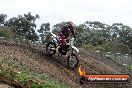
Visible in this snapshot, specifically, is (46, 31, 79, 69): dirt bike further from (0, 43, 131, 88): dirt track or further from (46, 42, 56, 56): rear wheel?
(0, 43, 131, 88): dirt track

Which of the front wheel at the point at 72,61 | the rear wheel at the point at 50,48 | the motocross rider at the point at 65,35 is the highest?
the motocross rider at the point at 65,35

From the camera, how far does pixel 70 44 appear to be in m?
21.0

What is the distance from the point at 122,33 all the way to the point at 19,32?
30191 mm

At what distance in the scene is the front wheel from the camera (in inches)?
845

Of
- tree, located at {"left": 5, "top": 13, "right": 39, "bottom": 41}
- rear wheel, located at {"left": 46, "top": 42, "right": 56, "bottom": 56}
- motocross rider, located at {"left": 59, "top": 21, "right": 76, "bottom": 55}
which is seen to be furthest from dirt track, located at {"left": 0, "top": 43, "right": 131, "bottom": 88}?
tree, located at {"left": 5, "top": 13, "right": 39, "bottom": 41}

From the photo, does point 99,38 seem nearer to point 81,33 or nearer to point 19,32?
point 81,33

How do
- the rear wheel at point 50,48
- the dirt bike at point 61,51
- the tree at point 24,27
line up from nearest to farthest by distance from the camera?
the dirt bike at point 61,51 < the rear wheel at point 50,48 < the tree at point 24,27

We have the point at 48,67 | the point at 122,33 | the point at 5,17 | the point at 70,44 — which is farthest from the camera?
the point at 122,33

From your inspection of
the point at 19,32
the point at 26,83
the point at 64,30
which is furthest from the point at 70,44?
the point at 19,32

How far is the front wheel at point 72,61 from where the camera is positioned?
845 inches

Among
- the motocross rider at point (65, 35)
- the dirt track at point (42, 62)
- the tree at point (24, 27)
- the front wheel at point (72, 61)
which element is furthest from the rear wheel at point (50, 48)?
the tree at point (24, 27)

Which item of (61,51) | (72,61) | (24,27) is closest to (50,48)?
(61,51)

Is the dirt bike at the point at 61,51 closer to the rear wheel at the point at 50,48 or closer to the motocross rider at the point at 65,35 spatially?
the rear wheel at the point at 50,48

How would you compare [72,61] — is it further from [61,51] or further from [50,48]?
[50,48]
